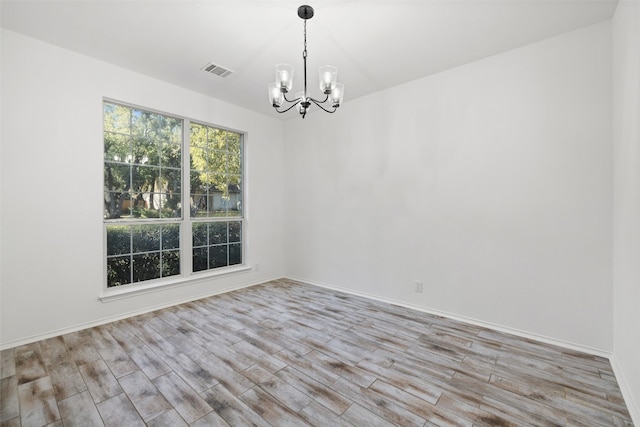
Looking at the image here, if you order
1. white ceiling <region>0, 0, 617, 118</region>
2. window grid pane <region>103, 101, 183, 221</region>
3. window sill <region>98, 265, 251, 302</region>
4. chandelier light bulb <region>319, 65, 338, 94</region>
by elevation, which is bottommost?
window sill <region>98, 265, 251, 302</region>

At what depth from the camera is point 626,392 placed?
1.90 metres

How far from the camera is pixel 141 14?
240 cm

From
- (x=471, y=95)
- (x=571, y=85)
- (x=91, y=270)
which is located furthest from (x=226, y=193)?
(x=571, y=85)

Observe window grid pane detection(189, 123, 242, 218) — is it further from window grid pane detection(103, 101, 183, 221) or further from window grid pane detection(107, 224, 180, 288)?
window grid pane detection(107, 224, 180, 288)

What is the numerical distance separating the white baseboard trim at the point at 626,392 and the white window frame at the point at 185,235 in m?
4.20

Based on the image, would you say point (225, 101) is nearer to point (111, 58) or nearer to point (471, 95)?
point (111, 58)

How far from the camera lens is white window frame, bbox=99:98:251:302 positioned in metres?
3.29

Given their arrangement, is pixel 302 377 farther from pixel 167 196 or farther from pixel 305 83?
pixel 167 196

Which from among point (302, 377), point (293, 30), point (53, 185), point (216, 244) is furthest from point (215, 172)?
point (302, 377)

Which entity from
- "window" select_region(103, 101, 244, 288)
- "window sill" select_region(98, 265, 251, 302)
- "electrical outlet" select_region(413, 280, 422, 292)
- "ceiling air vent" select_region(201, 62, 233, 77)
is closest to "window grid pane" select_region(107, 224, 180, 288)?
"window" select_region(103, 101, 244, 288)

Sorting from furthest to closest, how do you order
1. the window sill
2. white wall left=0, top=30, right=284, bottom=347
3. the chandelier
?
the window sill, white wall left=0, top=30, right=284, bottom=347, the chandelier

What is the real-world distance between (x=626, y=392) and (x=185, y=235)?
14.9 feet

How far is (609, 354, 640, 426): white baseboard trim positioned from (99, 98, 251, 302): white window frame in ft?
13.8

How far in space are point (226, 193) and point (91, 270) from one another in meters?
1.98
